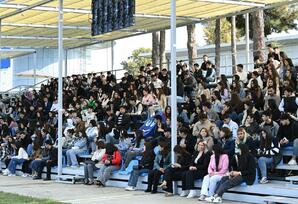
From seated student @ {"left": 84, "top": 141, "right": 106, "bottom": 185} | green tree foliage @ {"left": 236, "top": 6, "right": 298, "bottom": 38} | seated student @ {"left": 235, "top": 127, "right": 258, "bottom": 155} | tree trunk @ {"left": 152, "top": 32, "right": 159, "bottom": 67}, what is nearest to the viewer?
seated student @ {"left": 235, "top": 127, "right": 258, "bottom": 155}

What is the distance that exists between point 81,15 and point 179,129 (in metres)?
9.55

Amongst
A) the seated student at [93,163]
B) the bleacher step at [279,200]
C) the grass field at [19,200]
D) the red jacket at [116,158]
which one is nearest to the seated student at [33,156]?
the seated student at [93,163]

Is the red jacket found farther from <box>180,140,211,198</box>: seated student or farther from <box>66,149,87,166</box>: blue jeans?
<box>180,140,211,198</box>: seated student

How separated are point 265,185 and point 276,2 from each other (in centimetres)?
899

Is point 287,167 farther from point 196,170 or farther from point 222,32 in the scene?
point 222,32

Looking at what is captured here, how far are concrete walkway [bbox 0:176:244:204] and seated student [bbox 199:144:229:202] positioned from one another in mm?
318

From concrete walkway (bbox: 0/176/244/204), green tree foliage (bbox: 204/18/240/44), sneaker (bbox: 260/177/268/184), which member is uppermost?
green tree foliage (bbox: 204/18/240/44)

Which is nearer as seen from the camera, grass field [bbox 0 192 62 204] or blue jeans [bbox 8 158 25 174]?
grass field [bbox 0 192 62 204]

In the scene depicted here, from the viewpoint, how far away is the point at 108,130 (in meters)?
20.5

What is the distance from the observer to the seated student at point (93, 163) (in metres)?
18.6

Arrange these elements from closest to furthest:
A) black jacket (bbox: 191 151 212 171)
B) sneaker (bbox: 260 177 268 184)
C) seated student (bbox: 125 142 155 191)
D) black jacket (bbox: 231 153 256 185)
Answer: black jacket (bbox: 231 153 256 185)
sneaker (bbox: 260 177 268 184)
black jacket (bbox: 191 151 212 171)
seated student (bbox: 125 142 155 191)

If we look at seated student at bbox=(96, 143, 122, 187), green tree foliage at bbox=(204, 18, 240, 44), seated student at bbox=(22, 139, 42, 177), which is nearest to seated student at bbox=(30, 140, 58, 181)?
seated student at bbox=(22, 139, 42, 177)

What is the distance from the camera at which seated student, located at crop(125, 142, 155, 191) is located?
16734mm

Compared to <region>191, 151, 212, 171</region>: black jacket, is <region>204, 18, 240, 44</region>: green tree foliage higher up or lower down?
higher up
